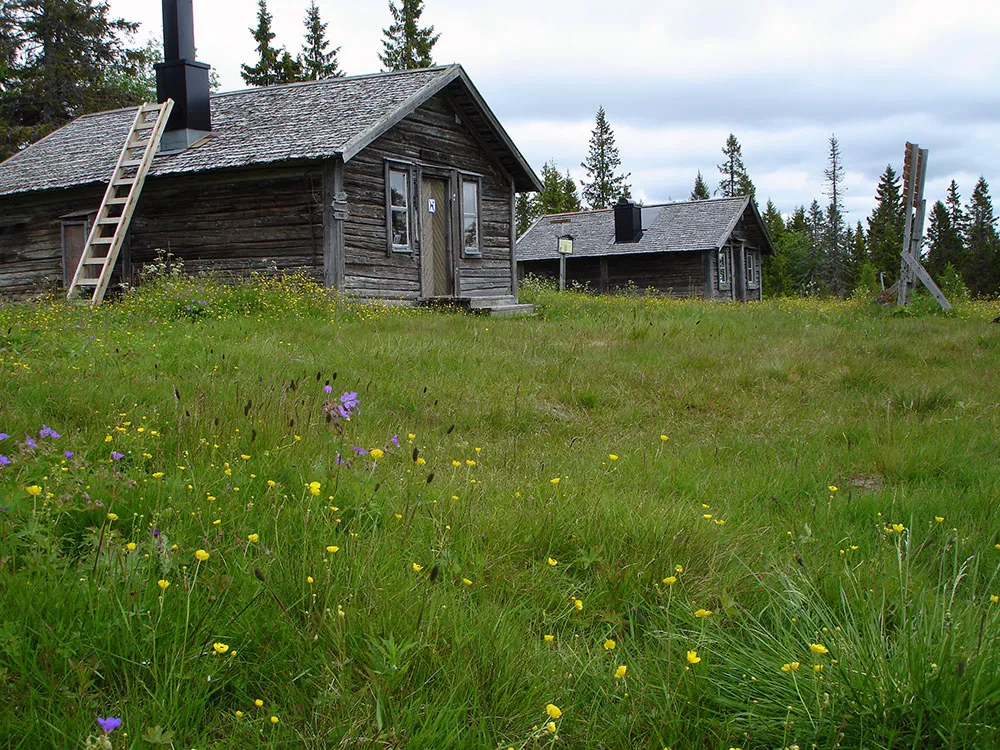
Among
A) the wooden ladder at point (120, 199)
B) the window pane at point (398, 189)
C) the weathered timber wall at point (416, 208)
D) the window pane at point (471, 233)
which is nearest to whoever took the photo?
the wooden ladder at point (120, 199)

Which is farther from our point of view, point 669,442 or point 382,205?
point 382,205

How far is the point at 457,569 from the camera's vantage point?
2705 millimetres

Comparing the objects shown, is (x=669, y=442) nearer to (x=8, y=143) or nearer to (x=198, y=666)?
(x=198, y=666)

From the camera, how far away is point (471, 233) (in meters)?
18.3

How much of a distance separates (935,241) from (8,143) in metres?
69.6

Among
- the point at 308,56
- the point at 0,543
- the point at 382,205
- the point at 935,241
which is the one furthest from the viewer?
the point at 935,241

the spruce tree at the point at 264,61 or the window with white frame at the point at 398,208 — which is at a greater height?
the spruce tree at the point at 264,61

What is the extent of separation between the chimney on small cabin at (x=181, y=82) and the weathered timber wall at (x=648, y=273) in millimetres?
19436

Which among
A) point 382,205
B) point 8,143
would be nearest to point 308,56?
point 8,143

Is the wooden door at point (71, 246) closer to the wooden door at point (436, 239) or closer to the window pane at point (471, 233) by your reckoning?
the wooden door at point (436, 239)

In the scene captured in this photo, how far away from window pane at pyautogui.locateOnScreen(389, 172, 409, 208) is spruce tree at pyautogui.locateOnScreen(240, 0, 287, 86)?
92.5 feet

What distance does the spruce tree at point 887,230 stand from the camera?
58.8m

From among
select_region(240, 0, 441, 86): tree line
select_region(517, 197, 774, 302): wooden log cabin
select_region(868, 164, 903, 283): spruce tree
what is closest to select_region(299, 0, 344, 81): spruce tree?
select_region(240, 0, 441, 86): tree line

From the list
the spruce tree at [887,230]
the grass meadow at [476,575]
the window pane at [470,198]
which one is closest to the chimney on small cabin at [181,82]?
the window pane at [470,198]
